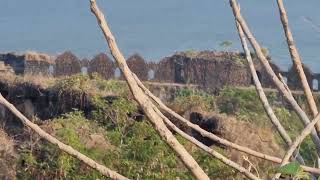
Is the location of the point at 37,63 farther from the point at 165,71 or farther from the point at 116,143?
the point at 116,143

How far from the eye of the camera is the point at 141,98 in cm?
165

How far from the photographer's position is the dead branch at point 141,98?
62.9 inches

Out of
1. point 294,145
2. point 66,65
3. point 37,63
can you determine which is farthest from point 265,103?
point 66,65

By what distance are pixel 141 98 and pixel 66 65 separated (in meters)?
15.7

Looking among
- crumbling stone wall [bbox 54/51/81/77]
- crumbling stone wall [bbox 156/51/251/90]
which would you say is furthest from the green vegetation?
crumbling stone wall [bbox 54/51/81/77]

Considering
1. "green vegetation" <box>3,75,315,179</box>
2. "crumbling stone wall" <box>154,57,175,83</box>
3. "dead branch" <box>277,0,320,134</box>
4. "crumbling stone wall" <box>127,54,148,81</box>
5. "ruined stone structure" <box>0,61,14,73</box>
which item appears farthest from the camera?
"crumbling stone wall" <box>154,57,175,83</box>

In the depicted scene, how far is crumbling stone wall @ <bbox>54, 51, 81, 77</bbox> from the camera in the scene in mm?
17078

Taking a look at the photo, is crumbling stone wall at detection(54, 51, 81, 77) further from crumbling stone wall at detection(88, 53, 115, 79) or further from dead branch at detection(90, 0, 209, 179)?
dead branch at detection(90, 0, 209, 179)

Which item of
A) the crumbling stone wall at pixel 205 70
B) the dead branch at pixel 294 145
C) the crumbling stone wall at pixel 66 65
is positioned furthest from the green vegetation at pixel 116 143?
the dead branch at pixel 294 145

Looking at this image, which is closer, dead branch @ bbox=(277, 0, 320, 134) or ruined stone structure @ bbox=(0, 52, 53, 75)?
dead branch @ bbox=(277, 0, 320, 134)

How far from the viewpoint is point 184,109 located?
12.9 m

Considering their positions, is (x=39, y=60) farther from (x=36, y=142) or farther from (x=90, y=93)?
(x=36, y=142)

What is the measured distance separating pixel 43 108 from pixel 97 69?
127 inches

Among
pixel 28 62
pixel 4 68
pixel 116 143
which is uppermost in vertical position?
pixel 28 62
